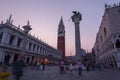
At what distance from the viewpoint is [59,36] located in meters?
79.4

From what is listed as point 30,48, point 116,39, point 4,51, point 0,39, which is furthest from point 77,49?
point 30,48

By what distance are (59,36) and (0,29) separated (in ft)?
163

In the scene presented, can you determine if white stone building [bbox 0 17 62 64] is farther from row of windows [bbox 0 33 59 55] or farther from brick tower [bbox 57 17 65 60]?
brick tower [bbox 57 17 65 60]

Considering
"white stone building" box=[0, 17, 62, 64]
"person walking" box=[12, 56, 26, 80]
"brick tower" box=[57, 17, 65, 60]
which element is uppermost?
"brick tower" box=[57, 17, 65, 60]

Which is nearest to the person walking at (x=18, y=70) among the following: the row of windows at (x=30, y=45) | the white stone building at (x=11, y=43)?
the white stone building at (x=11, y=43)

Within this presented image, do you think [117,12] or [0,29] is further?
[117,12]

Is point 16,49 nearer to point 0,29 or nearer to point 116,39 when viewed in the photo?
→ point 0,29

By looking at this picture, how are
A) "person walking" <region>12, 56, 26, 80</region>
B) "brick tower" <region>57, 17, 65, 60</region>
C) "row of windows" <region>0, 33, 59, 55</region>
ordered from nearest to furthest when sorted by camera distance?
"person walking" <region>12, 56, 26, 80</region> < "row of windows" <region>0, 33, 59, 55</region> < "brick tower" <region>57, 17, 65, 60</region>

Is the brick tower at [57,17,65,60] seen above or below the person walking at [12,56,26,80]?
above

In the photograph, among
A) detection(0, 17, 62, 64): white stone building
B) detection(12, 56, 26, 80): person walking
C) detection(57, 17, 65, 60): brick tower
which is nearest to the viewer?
detection(12, 56, 26, 80): person walking

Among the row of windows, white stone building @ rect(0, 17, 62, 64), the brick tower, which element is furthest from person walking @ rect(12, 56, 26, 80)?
the brick tower

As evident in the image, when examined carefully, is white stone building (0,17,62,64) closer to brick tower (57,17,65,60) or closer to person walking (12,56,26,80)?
person walking (12,56,26,80)

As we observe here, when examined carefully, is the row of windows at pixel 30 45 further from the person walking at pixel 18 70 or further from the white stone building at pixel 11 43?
the person walking at pixel 18 70

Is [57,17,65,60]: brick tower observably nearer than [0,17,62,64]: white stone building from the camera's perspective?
No
